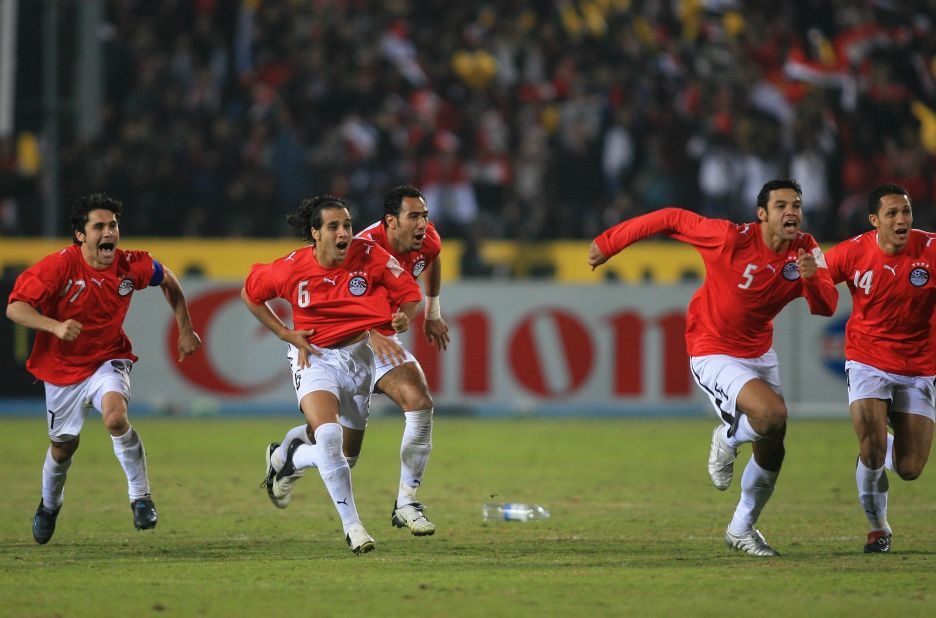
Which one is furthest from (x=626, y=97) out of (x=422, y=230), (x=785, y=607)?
(x=785, y=607)

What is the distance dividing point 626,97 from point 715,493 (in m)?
10.7

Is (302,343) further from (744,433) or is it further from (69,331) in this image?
(744,433)

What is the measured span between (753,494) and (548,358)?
10535mm

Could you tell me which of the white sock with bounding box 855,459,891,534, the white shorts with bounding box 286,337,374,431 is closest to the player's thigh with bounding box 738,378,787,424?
the white sock with bounding box 855,459,891,534

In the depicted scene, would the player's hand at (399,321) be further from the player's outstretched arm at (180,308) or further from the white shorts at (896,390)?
the white shorts at (896,390)

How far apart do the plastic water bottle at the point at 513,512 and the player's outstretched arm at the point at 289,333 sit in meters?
2.00

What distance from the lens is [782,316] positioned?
18.8 metres

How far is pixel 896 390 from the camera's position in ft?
28.7

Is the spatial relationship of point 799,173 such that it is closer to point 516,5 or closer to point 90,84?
point 516,5

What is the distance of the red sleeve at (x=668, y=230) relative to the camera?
8.77 m

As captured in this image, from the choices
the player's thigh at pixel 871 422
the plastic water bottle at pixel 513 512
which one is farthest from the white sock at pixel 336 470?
the player's thigh at pixel 871 422

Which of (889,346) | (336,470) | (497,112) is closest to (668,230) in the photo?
(889,346)

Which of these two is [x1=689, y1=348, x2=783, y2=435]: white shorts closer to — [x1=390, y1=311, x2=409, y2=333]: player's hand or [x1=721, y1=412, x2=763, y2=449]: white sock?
[x1=721, y1=412, x2=763, y2=449]: white sock

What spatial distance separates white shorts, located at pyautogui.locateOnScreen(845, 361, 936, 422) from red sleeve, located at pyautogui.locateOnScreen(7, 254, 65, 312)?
16.2 feet
